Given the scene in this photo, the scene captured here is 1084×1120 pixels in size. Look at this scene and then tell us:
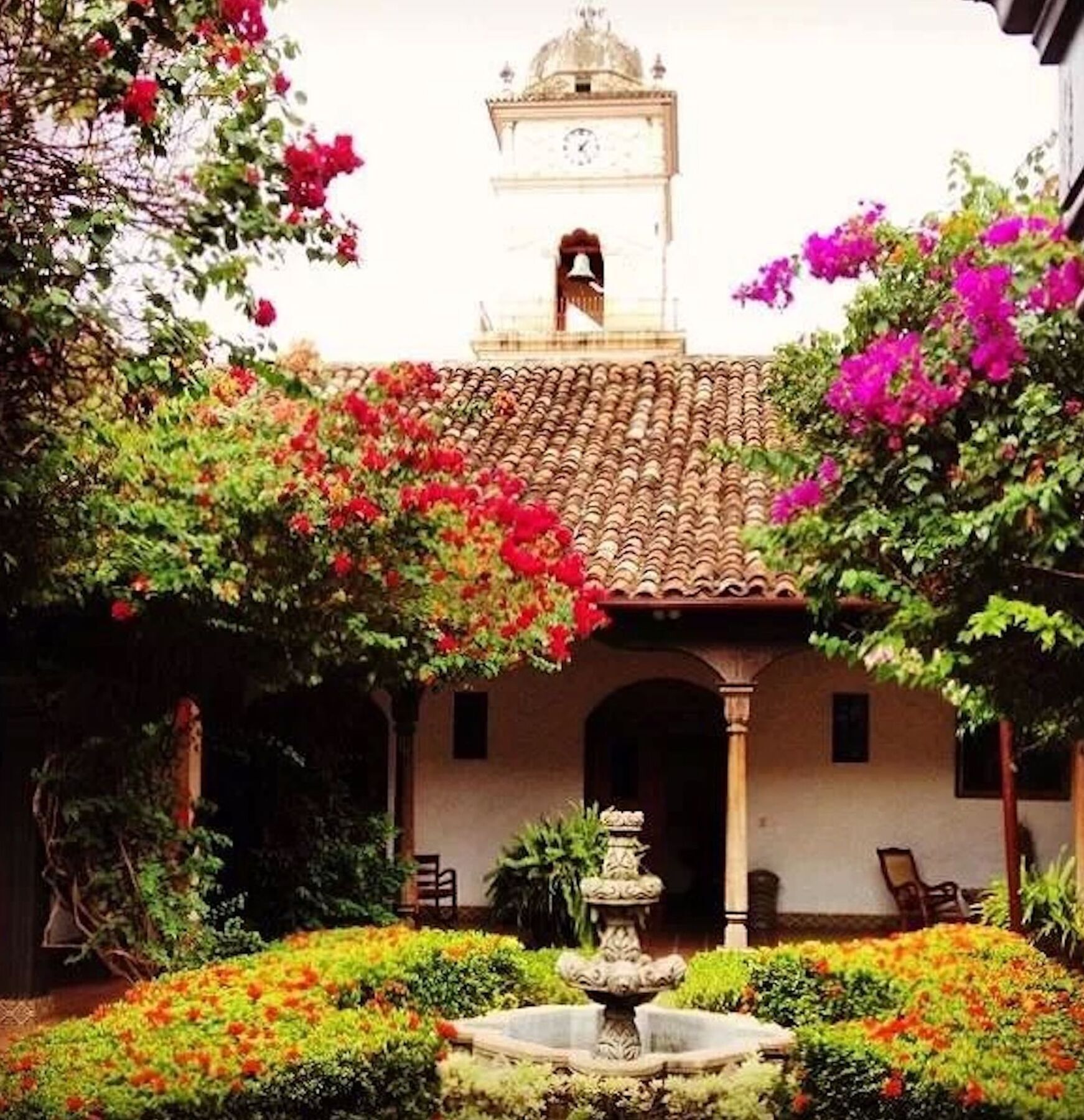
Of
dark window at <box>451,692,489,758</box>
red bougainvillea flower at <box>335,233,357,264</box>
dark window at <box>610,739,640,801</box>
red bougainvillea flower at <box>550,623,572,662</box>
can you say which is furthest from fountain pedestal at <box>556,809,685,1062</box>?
dark window at <box>610,739,640,801</box>

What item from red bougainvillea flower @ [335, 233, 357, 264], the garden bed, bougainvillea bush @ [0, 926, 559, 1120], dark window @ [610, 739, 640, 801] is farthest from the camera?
dark window @ [610, 739, 640, 801]

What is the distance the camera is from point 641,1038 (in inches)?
398

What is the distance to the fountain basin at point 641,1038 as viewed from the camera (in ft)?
30.3

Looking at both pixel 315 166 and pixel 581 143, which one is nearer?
pixel 315 166

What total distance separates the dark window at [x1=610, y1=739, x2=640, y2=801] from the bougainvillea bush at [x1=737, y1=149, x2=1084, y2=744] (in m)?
10.6

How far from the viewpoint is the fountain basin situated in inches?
364

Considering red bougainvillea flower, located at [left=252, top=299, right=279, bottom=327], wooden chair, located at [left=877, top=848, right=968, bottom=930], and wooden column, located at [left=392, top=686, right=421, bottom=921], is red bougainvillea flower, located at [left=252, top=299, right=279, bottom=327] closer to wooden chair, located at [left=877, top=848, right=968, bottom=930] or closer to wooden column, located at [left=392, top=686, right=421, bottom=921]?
wooden column, located at [left=392, top=686, right=421, bottom=921]

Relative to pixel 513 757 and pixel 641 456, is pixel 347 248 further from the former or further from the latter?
pixel 513 757

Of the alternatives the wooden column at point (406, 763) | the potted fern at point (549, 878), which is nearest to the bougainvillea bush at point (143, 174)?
the wooden column at point (406, 763)

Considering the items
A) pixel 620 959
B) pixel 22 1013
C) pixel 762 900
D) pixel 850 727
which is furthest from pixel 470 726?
pixel 620 959

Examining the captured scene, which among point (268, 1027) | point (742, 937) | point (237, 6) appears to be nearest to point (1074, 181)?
point (237, 6)

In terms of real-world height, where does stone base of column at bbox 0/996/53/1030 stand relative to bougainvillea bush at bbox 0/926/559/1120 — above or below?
below

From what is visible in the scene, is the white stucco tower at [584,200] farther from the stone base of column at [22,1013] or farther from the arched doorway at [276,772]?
the stone base of column at [22,1013]

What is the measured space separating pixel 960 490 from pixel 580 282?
78.2ft
